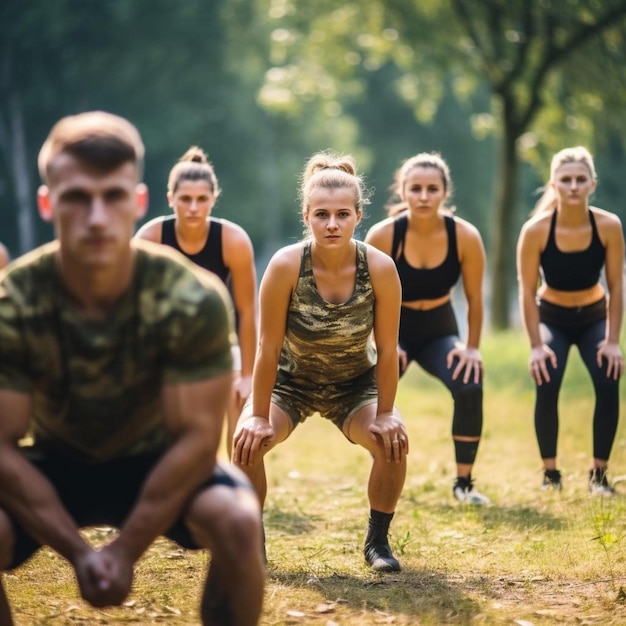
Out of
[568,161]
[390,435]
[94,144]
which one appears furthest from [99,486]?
[568,161]

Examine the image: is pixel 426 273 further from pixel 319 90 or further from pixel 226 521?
pixel 319 90

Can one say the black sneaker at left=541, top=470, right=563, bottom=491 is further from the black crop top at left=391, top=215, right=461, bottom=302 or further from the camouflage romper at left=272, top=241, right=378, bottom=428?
the camouflage romper at left=272, top=241, right=378, bottom=428

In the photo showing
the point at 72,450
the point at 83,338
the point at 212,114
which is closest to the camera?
the point at 83,338

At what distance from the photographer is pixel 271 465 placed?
9.51 meters

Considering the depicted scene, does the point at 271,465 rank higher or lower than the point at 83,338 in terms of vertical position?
lower

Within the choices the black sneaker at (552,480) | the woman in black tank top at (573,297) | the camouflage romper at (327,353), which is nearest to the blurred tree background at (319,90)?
the woman in black tank top at (573,297)

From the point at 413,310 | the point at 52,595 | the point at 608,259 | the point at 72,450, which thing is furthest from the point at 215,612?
the point at 608,259

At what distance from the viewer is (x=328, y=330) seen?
5.54 meters

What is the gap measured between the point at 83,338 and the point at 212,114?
3740 cm

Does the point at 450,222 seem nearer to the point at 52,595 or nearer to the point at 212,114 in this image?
the point at 52,595

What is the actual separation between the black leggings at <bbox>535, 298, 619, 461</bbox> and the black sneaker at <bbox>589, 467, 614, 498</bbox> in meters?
0.11

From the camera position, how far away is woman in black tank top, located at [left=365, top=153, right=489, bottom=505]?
734cm

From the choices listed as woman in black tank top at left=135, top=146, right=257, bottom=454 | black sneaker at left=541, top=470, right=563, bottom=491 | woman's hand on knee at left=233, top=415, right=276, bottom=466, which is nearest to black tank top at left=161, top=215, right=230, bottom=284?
woman in black tank top at left=135, top=146, right=257, bottom=454

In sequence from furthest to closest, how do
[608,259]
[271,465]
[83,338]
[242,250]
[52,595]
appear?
[271,465]
[608,259]
[242,250]
[52,595]
[83,338]
